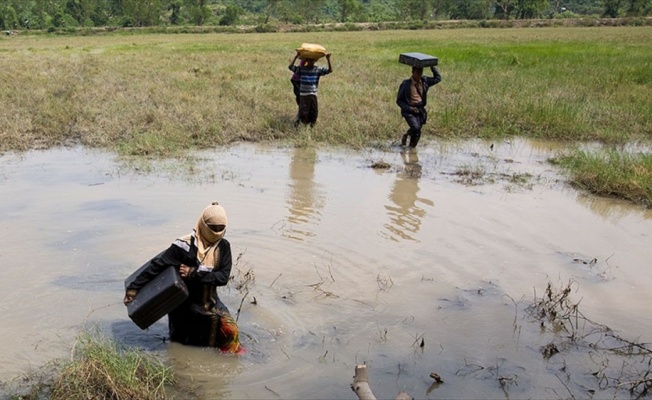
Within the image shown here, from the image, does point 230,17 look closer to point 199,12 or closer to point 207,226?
point 199,12

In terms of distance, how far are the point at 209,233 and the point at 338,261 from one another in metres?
2.09

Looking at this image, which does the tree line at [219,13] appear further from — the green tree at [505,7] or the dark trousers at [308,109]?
the dark trousers at [308,109]

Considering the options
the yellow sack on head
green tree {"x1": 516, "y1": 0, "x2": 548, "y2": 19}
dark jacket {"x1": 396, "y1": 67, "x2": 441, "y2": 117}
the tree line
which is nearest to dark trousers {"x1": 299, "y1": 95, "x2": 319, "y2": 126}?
the yellow sack on head

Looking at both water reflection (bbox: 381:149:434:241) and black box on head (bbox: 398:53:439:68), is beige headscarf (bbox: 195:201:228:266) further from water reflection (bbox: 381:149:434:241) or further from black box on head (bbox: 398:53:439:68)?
black box on head (bbox: 398:53:439:68)

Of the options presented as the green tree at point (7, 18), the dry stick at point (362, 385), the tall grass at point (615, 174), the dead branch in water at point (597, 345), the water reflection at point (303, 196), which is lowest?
the green tree at point (7, 18)

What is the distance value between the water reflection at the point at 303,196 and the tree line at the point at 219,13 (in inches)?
2198

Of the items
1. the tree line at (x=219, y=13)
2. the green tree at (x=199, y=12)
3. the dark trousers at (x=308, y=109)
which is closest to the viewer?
the dark trousers at (x=308, y=109)

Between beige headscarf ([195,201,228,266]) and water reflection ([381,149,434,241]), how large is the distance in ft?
9.09

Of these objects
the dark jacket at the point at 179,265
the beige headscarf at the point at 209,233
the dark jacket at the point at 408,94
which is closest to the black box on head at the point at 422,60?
the dark jacket at the point at 408,94

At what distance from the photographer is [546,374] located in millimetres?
3945

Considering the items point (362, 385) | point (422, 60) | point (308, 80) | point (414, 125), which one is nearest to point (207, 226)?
point (362, 385)

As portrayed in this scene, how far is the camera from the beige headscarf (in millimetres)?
3773

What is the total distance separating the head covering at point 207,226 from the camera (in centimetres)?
377

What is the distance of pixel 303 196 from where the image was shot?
759cm
